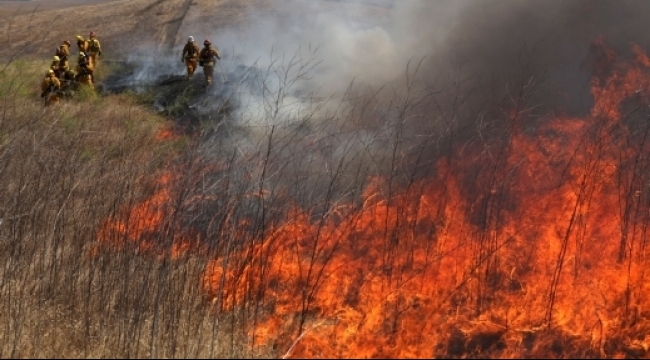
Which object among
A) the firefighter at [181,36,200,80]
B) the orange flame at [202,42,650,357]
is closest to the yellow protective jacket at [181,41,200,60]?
the firefighter at [181,36,200,80]

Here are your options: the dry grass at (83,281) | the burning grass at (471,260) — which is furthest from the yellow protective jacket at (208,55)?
the burning grass at (471,260)

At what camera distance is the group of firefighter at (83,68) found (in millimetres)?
13938

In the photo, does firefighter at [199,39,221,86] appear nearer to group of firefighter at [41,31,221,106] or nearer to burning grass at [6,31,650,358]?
group of firefighter at [41,31,221,106]

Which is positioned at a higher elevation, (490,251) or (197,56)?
(197,56)

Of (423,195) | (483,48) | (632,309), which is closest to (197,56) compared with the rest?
(483,48)

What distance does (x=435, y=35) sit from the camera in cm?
1196

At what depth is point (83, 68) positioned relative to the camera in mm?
15414

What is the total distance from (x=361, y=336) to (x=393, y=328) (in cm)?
31

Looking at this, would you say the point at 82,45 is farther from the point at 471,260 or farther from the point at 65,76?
the point at 471,260

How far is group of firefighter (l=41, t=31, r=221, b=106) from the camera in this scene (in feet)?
45.7

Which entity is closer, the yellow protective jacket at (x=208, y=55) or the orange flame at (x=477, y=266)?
the orange flame at (x=477, y=266)

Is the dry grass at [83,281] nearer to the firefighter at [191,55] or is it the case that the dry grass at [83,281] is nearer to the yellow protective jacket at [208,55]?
the yellow protective jacket at [208,55]

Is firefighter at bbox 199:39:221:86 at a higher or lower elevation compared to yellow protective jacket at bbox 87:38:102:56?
lower

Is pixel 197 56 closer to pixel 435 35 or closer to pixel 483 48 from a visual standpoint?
pixel 435 35
